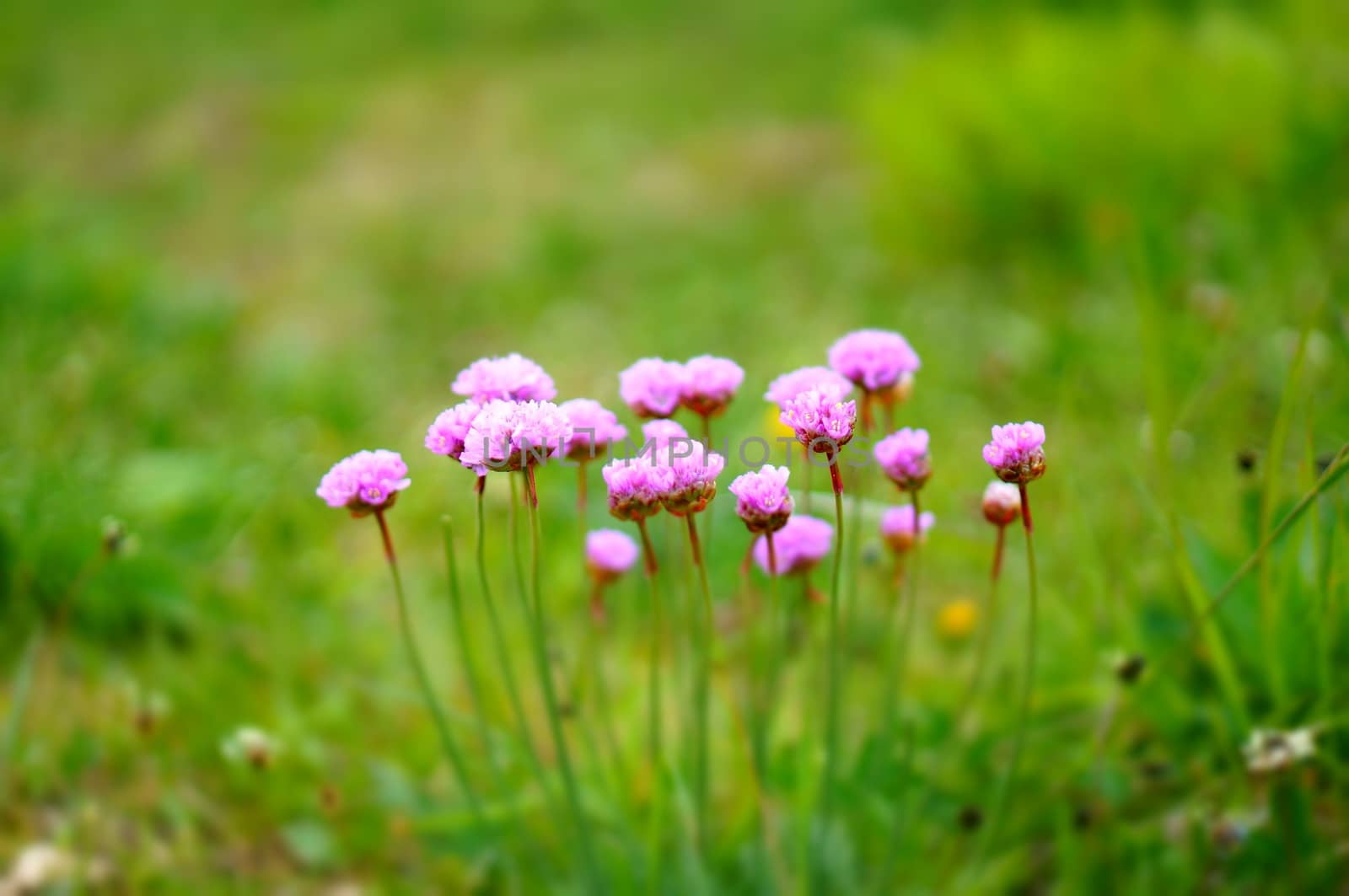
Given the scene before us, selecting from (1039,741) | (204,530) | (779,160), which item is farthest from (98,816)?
(779,160)

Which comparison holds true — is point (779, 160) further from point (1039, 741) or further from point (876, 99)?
point (1039, 741)

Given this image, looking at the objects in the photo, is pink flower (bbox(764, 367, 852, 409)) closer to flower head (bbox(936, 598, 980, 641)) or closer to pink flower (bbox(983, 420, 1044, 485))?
pink flower (bbox(983, 420, 1044, 485))

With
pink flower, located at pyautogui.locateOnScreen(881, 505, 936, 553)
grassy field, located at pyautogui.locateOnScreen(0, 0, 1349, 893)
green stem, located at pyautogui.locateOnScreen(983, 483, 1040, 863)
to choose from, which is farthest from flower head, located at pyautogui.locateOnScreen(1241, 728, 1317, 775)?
pink flower, located at pyautogui.locateOnScreen(881, 505, 936, 553)

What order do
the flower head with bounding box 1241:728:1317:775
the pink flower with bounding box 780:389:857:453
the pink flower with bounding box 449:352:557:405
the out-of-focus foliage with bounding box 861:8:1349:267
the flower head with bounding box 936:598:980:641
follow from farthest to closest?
the out-of-focus foliage with bounding box 861:8:1349:267, the flower head with bounding box 936:598:980:641, the flower head with bounding box 1241:728:1317:775, the pink flower with bounding box 449:352:557:405, the pink flower with bounding box 780:389:857:453

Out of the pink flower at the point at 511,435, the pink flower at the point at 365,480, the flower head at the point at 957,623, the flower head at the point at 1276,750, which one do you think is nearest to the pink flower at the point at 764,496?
the pink flower at the point at 511,435

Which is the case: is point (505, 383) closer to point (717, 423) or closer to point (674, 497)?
point (674, 497)

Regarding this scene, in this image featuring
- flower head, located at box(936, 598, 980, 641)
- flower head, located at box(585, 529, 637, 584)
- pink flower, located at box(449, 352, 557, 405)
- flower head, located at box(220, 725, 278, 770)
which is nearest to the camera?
pink flower, located at box(449, 352, 557, 405)

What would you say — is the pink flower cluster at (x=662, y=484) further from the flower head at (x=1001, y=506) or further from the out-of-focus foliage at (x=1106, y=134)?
the out-of-focus foliage at (x=1106, y=134)
